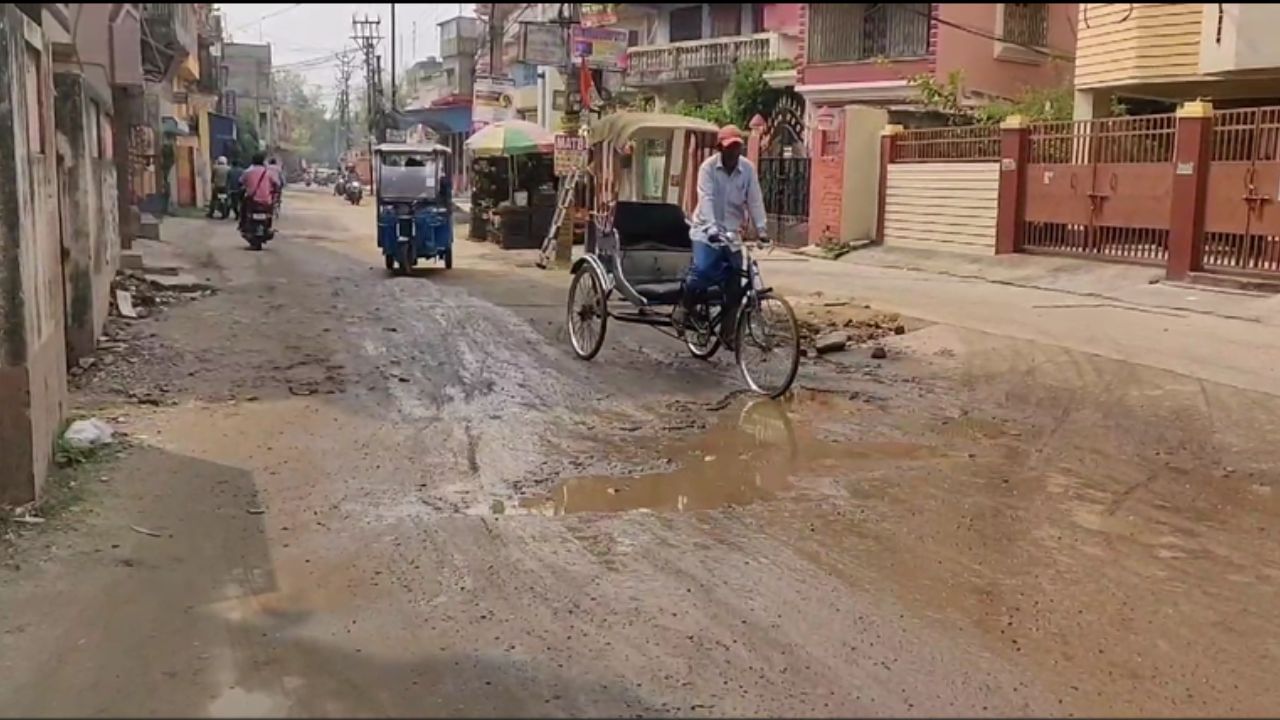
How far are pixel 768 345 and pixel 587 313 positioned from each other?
6.72ft

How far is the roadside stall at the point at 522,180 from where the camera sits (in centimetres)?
2258

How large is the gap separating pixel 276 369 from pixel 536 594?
5.24 meters

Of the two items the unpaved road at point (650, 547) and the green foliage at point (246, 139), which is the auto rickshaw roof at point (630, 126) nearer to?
the unpaved road at point (650, 547)

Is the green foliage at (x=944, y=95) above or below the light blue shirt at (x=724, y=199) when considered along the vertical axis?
above

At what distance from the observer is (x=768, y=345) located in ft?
27.3

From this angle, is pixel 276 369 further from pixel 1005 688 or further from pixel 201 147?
pixel 201 147

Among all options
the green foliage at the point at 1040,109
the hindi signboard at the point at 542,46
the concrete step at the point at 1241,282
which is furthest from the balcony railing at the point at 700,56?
the concrete step at the point at 1241,282

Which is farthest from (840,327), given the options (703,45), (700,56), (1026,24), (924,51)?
(700,56)

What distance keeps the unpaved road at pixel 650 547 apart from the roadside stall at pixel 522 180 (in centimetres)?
1368

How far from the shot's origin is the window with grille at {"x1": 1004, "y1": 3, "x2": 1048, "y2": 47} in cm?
2800

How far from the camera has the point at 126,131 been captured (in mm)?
19031

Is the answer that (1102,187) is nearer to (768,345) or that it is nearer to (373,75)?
(768,345)

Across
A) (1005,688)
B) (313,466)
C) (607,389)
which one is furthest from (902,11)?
(1005,688)

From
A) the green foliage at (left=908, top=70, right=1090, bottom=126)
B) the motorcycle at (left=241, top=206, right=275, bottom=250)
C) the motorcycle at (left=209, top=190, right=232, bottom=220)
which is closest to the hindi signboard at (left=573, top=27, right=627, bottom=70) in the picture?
the motorcycle at (left=241, top=206, right=275, bottom=250)
